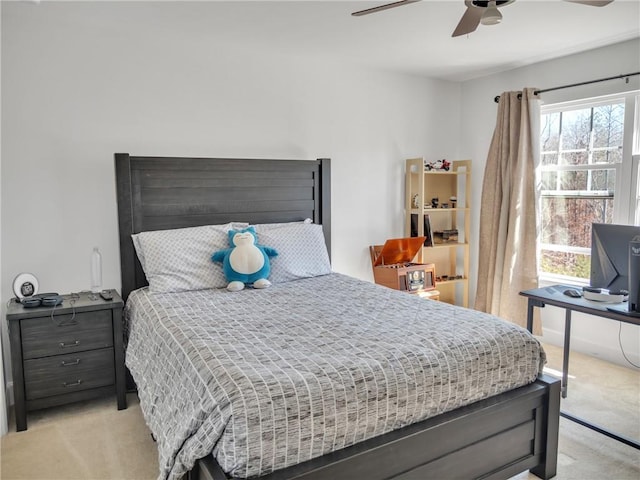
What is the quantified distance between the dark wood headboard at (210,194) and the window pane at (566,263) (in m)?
1.94

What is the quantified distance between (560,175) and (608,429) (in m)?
2.19

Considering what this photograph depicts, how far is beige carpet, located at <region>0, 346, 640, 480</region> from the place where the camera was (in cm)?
218

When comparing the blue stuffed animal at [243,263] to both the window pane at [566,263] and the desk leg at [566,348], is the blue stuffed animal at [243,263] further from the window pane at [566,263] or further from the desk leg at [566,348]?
the window pane at [566,263]

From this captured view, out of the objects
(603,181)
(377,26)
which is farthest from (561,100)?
(377,26)

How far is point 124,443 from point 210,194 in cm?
172

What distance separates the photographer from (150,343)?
2.32m

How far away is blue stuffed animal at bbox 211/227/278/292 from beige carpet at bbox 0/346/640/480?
97 centimetres

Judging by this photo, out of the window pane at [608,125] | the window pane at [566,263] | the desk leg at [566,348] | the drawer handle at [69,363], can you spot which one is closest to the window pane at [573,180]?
the window pane at [608,125]

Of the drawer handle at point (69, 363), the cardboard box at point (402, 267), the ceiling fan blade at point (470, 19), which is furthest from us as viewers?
the cardboard box at point (402, 267)

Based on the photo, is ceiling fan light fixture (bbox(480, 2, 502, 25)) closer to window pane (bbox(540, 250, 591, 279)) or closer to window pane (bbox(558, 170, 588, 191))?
window pane (bbox(558, 170, 588, 191))

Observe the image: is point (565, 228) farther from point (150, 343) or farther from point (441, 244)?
point (150, 343)

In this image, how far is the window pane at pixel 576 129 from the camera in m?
3.78

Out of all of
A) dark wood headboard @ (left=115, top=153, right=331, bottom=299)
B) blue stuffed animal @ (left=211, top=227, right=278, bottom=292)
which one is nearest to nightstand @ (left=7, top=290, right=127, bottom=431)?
dark wood headboard @ (left=115, top=153, right=331, bottom=299)

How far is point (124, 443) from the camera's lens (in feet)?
7.95
